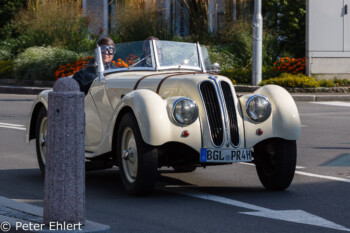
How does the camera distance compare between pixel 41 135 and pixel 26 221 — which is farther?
pixel 41 135

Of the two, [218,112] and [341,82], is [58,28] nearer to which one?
[341,82]

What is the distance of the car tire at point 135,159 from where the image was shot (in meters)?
7.35

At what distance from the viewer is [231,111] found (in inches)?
303

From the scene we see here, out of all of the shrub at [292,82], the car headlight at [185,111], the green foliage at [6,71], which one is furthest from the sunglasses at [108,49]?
the green foliage at [6,71]

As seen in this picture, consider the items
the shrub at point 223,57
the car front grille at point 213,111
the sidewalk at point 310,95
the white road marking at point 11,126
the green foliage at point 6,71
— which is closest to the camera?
the car front grille at point 213,111

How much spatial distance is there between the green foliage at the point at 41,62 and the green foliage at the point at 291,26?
6802 millimetres

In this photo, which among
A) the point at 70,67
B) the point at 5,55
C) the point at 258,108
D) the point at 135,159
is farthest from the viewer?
the point at 5,55

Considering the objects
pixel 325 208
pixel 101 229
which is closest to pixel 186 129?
pixel 325 208

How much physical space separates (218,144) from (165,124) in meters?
0.55

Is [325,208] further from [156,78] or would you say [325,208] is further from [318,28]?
[318,28]

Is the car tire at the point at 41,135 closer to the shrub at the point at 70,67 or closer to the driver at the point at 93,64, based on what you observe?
the driver at the point at 93,64

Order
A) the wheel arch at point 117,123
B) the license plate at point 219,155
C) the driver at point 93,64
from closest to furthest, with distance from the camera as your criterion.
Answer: the license plate at point 219,155, the wheel arch at point 117,123, the driver at point 93,64

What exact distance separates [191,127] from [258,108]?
0.72 meters

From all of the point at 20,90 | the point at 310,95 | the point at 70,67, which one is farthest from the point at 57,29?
the point at 310,95
